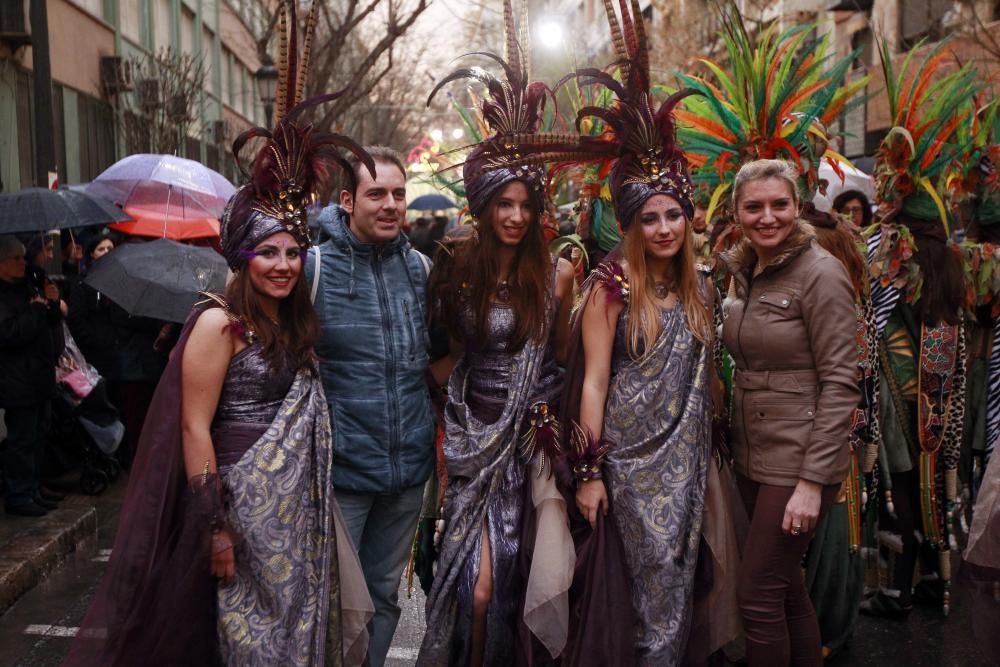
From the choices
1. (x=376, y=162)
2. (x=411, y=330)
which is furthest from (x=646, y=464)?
(x=376, y=162)

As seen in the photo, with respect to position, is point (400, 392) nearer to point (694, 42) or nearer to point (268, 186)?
point (268, 186)

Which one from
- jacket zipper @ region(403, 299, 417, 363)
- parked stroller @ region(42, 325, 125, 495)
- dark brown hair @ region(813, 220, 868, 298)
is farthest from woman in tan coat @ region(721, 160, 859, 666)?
parked stroller @ region(42, 325, 125, 495)

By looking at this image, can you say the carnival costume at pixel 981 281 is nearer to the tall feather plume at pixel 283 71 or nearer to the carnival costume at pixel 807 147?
the carnival costume at pixel 807 147

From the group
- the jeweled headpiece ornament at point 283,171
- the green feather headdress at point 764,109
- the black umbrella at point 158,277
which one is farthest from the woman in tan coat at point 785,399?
the black umbrella at point 158,277

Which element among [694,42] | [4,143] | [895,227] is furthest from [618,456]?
[694,42]

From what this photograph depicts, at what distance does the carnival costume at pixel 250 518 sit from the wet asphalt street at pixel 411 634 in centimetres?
148

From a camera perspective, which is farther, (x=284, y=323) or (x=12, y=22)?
(x=12, y=22)

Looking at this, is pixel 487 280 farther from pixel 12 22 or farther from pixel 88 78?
pixel 88 78

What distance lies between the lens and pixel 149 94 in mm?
15312

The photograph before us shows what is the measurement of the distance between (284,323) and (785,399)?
1.75 metres

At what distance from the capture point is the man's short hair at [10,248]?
6.74m

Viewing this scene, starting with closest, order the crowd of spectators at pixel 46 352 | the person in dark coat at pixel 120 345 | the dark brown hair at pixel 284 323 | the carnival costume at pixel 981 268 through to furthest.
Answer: the dark brown hair at pixel 284 323, the carnival costume at pixel 981 268, the crowd of spectators at pixel 46 352, the person in dark coat at pixel 120 345

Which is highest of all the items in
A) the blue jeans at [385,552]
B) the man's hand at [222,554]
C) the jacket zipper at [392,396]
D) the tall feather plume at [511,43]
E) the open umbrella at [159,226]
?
the tall feather plume at [511,43]

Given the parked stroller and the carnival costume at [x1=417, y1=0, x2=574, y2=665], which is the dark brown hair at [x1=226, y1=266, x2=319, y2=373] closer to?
the carnival costume at [x1=417, y1=0, x2=574, y2=665]
